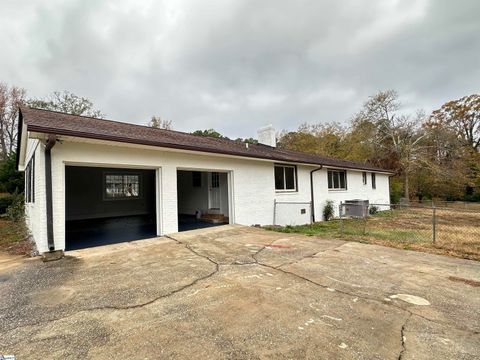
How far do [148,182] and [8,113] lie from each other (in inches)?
613

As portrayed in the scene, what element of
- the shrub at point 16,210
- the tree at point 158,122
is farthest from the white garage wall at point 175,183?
the tree at point 158,122

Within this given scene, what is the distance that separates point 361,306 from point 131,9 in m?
11.1

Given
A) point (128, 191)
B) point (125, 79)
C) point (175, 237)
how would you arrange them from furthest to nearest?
point (125, 79) → point (128, 191) → point (175, 237)

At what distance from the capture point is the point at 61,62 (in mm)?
14555

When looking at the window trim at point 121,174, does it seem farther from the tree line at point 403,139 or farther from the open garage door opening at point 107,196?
the tree line at point 403,139

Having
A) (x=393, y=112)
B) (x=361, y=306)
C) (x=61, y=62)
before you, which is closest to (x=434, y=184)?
(x=393, y=112)

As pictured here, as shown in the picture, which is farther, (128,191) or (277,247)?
(128,191)

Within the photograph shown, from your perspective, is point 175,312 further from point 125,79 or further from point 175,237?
point 125,79

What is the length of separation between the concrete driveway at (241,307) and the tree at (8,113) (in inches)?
851

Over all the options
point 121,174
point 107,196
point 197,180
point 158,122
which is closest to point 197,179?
point 197,180

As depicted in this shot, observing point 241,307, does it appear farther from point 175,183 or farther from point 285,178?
point 285,178

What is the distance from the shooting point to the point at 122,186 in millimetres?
13000

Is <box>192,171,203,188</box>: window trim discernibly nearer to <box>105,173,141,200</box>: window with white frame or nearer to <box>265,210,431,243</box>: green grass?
<box>105,173,141,200</box>: window with white frame

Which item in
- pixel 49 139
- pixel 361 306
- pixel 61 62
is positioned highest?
pixel 61 62
